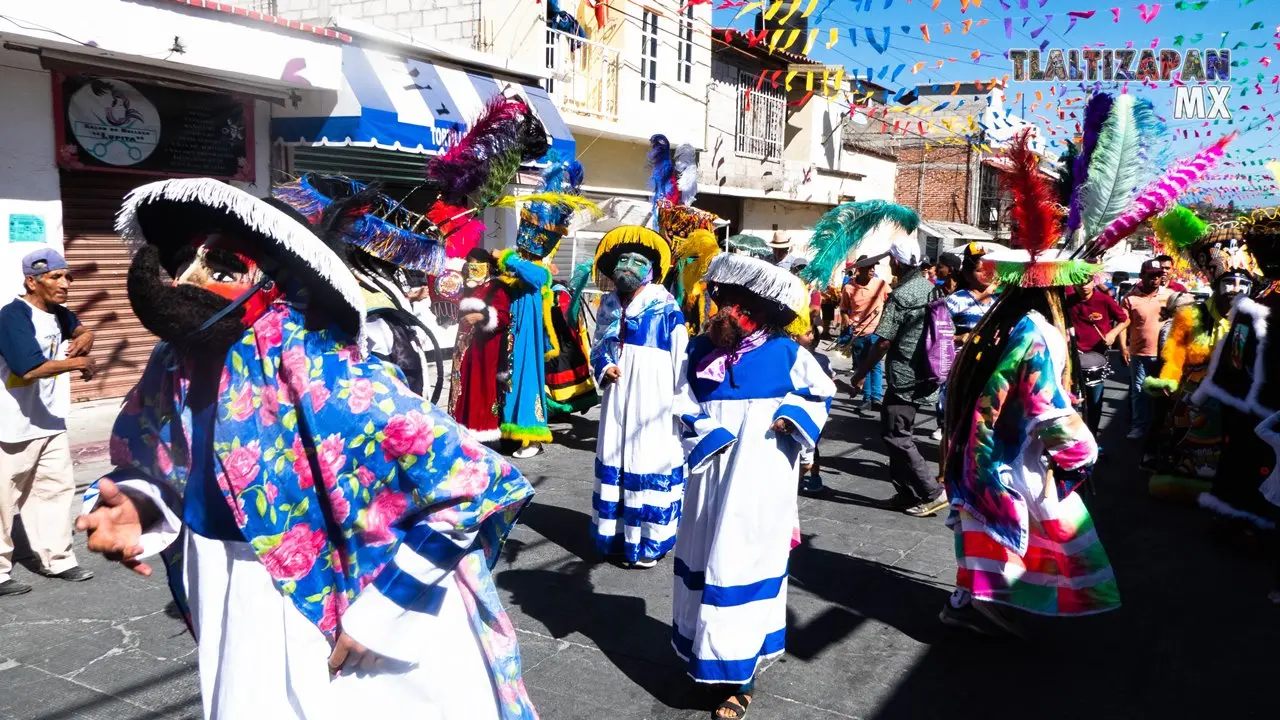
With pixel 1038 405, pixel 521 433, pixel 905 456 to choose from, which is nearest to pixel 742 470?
pixel 1038 405

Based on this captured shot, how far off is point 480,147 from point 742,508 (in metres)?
2.22

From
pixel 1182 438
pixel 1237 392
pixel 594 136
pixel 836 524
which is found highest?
pixel 594 136

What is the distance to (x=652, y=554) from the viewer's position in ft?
17.8

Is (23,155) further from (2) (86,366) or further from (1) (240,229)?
(1) (240,229)

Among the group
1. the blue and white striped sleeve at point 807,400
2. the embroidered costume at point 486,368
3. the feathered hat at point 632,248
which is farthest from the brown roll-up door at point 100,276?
the blue and white striped sleeve at point 807,400

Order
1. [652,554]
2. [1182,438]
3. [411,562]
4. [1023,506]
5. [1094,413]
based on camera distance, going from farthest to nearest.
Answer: [1094,413], [1182,438], [652,554], [1023,506], [411,562]

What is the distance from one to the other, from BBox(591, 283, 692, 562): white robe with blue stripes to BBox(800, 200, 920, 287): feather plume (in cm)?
85

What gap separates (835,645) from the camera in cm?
447

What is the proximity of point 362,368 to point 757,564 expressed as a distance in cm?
206

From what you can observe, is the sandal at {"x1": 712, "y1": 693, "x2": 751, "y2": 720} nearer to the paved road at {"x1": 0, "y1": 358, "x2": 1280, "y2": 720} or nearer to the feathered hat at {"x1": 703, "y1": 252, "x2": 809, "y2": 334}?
the paved road at {"x1": 0, "y1": 358, "x2": 1280, "y2": 720}

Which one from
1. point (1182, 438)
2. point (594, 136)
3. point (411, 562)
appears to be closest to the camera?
point (411, 562)

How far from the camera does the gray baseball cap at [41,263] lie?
495 cm

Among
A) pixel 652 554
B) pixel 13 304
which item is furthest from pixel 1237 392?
pixel 13 304

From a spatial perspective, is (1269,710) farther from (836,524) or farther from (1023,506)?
(836,524)
